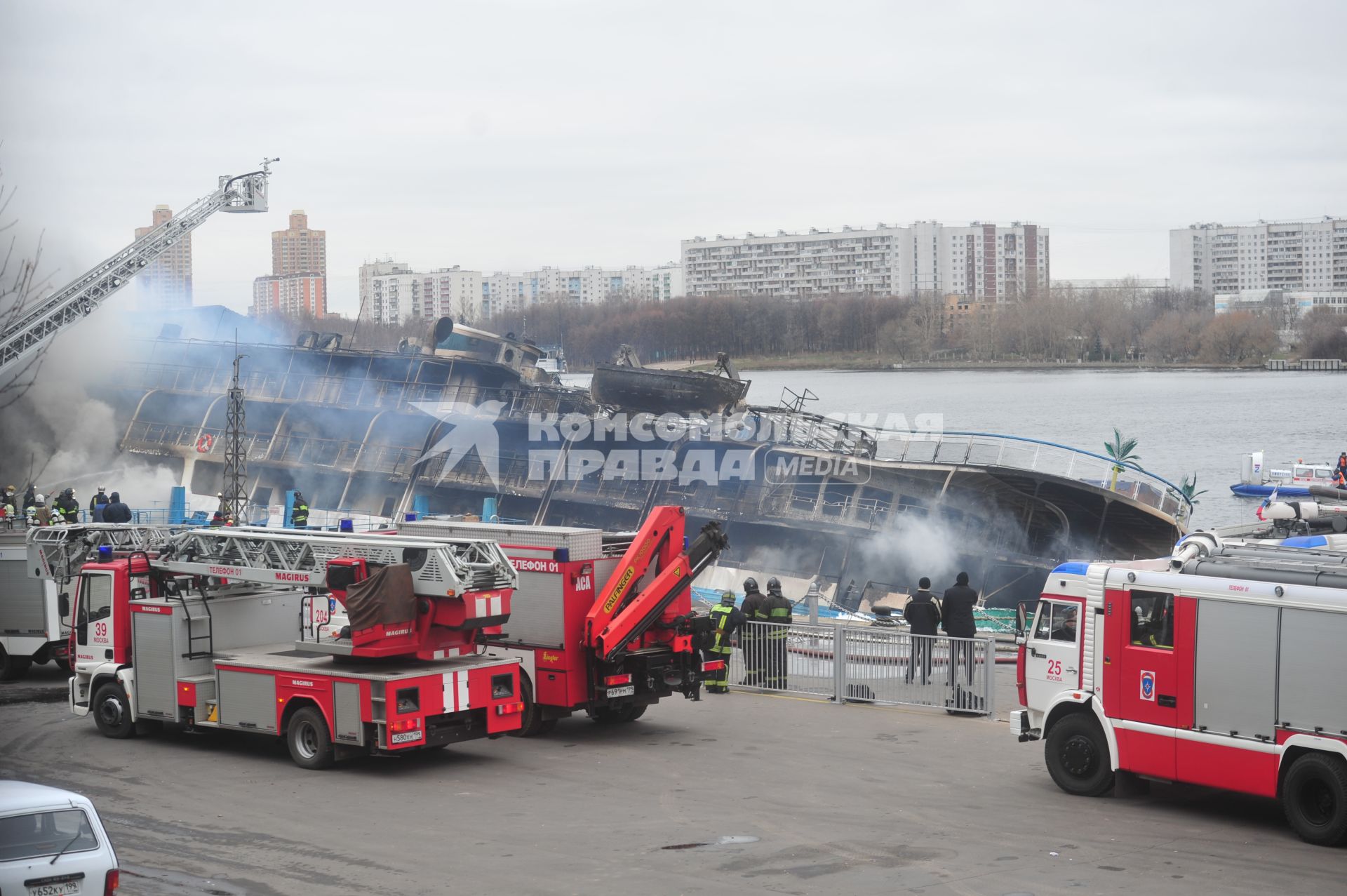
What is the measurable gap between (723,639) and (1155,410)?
397 ft

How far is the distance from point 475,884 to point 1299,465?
5794cm

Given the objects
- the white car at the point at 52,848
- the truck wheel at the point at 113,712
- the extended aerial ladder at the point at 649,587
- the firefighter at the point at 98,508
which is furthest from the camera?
the firefighter at the point at 98,508

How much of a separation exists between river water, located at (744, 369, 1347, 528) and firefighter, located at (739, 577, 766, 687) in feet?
139

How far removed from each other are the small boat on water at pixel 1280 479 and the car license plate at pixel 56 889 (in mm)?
54319

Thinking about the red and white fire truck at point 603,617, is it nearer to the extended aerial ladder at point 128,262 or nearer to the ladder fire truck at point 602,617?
the ladder fire truck at point 602,617

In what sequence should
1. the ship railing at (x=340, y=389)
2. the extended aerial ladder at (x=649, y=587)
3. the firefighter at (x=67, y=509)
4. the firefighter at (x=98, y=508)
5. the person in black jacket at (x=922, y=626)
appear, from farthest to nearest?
the ship railing at (x=340, y=389)
the firefighter at (x=67, y=509)
the firefighter at (x=98, y=508)
the person in black jacket at (x=922, y=626)
the extended aerial ladder at (x=649, y=587)

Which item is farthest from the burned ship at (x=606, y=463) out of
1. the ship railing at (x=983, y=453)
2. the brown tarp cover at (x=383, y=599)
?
the brown tarp cover at (x=383, y=599)

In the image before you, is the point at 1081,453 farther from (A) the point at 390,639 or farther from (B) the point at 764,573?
(A) the point at 390,639

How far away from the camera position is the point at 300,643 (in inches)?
579

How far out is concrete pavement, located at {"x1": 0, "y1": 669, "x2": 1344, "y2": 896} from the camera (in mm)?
9609

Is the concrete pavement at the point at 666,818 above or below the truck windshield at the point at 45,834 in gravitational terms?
below

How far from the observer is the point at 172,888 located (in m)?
9.41

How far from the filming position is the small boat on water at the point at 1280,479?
185 feet

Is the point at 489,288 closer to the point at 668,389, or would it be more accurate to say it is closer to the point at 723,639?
the point at 668,389
